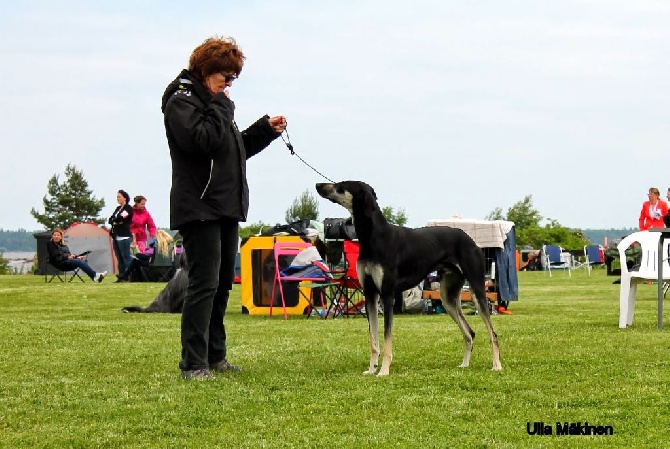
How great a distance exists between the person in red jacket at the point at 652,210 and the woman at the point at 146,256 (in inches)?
396

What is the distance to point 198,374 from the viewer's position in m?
6.80

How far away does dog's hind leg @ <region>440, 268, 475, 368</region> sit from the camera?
760 cm

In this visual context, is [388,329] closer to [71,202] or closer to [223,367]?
[223,367]

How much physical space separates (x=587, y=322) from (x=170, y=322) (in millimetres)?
4423

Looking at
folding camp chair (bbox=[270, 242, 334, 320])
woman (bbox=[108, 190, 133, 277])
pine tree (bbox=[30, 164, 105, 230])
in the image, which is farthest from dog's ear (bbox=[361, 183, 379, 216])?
pine tree (bbox=[30, 164, 105, 230])

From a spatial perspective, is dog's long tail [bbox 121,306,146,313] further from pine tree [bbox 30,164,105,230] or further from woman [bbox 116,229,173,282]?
pine tree [bbox 30,164,105,230]

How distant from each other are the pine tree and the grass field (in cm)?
5143

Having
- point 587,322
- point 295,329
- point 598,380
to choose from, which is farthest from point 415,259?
point 587,322

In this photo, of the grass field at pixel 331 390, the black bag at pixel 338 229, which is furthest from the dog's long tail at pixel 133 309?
the grass field at pixel 331 390

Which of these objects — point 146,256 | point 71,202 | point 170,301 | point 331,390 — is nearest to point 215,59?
point 331,390

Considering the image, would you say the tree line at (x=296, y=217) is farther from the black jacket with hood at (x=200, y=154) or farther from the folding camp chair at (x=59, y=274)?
the black jacket with hood at (x=200, y=154)

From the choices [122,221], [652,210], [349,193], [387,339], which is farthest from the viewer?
[122,221]

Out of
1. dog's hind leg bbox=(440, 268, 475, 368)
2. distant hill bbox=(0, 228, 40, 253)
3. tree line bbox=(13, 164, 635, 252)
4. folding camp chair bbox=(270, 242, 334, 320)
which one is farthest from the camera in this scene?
distant hill bbox=(0, 228, 40, 253)

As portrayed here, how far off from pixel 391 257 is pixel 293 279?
6332 mm
